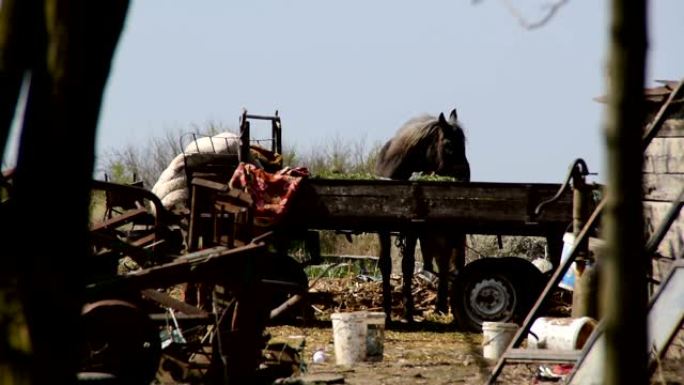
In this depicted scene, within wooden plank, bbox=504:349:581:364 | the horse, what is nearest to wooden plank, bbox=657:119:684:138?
wooden plank, bbox=504:349:581:364

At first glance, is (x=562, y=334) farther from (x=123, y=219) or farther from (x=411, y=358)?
(x=123, y=219)

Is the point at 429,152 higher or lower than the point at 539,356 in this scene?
higher

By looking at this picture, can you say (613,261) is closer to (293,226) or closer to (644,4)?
(644,4)

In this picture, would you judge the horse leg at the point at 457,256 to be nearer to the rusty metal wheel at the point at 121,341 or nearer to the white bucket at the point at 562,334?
the white bucket at the point at 562,334

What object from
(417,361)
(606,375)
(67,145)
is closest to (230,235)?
(417,361)

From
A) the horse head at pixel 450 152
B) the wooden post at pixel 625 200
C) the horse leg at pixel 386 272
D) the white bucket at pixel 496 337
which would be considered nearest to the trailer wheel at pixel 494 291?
the horse leg at pixel 386 272

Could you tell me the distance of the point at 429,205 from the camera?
1482 centimetres

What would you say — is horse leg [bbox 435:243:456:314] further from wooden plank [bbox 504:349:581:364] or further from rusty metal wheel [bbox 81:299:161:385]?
rusty metal wheel [bbox 81:299:161:385]

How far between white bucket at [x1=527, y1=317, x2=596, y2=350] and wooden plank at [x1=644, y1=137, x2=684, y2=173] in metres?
1.50

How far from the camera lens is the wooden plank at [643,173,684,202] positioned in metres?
10.5

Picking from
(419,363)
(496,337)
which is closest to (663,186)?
(496,337)

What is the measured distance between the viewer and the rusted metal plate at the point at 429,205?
14.7 metres

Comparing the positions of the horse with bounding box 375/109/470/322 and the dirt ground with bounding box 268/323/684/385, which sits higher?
the horse with bounding box 375/109/470/322

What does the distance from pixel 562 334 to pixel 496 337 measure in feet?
5.98
